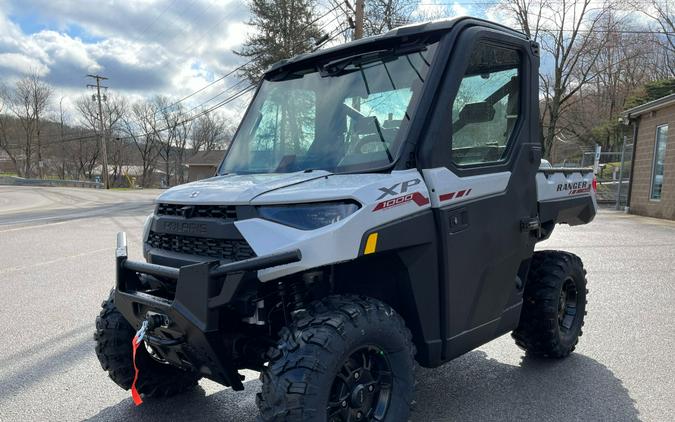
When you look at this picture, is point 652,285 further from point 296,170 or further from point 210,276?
point 210,276

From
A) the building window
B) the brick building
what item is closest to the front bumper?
the brick building

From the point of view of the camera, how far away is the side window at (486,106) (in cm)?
306

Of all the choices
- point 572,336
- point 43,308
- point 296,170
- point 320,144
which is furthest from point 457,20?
point 43,308

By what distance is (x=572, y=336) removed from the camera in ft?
14.3

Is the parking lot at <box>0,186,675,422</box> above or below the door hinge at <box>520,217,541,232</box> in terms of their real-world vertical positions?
below

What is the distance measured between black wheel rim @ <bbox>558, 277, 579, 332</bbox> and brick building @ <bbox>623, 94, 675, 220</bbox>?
46.0 feet

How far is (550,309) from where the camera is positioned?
4.02 m

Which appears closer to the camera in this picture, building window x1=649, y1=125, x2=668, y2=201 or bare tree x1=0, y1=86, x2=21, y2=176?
building window x1=649, y1=125, x2=668, y2=201

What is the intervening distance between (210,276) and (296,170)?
3.35 ft

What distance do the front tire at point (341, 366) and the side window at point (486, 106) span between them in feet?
3.60

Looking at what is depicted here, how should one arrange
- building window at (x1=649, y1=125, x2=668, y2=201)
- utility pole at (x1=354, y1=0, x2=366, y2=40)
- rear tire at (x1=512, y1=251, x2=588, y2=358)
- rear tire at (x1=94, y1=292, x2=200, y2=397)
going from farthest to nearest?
utility pole at (x1=354, y1=0, x2=366, y2=40), building window at (x1=649, y1=125, x2=668, y2=201), rear tire at (x1=512, y1=251, x2=588, y2=358), rear tire at (x1=94, y1=292, x2=200, y2=397)

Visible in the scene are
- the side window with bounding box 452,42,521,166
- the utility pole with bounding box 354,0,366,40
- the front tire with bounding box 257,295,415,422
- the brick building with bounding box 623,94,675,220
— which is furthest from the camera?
the utility pole with bounding box 354,0,366,40

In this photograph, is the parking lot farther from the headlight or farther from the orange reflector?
the headlight

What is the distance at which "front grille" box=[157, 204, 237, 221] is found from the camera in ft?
8.61
